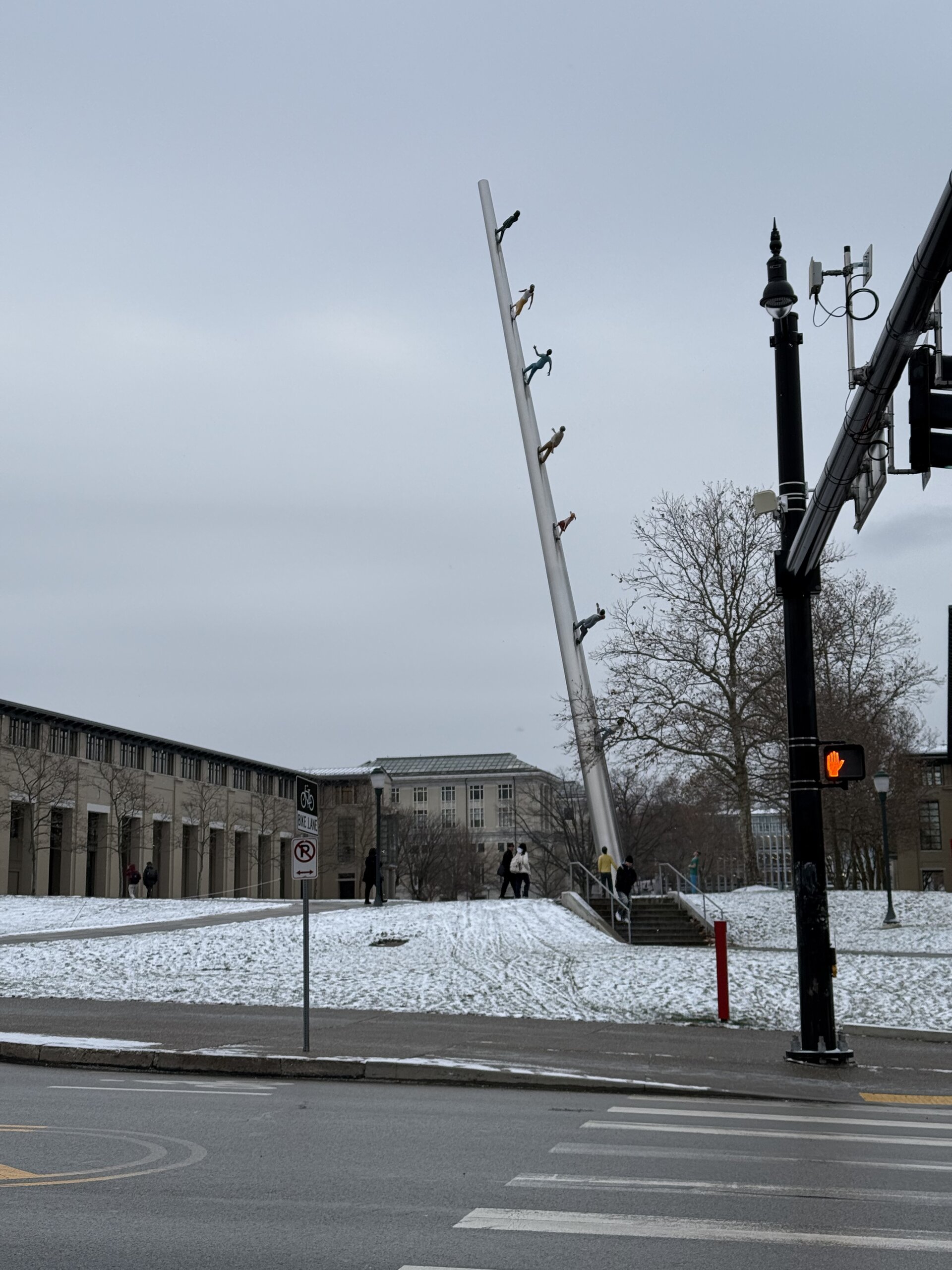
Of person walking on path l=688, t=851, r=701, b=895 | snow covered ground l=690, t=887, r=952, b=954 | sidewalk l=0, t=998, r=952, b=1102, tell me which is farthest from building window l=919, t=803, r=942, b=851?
sidewalk l=0, t=998, r=952, b=1102

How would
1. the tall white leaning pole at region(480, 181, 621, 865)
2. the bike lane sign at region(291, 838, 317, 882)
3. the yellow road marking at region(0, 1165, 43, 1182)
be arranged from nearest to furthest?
the yellow road marking at region(0, 1165, 43, 1182) < the bike lane sign at region(291, 838, 317, 882) < the tall white leaning pole at region(480, 181, 621, 865)

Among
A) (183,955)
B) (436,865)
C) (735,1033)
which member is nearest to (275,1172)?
(735,1033)

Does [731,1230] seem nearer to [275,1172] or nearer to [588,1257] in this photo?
[588,1257]

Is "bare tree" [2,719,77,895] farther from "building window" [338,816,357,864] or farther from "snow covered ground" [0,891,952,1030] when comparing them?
"snow covered ground" [0,891,952,1030]

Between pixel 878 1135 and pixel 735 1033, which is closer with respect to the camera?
pixel 878 1135

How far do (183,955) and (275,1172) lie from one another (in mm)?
16844

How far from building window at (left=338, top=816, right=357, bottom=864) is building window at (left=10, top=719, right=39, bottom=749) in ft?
A: 127

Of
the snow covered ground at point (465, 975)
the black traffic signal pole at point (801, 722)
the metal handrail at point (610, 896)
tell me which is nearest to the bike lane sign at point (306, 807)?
the snow covered ground at point (465, 975)

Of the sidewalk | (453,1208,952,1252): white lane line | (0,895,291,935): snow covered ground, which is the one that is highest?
(0,895,291,935): snow covered ground

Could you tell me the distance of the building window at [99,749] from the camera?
3073 inches

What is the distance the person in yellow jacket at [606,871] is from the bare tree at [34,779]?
3873 centimetres

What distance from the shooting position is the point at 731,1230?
6.18m

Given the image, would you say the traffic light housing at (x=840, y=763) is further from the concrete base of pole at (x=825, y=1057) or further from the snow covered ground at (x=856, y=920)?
the snow covered ground at (x=856, y=920)

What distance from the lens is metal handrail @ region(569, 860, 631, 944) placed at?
3231 centimetres
